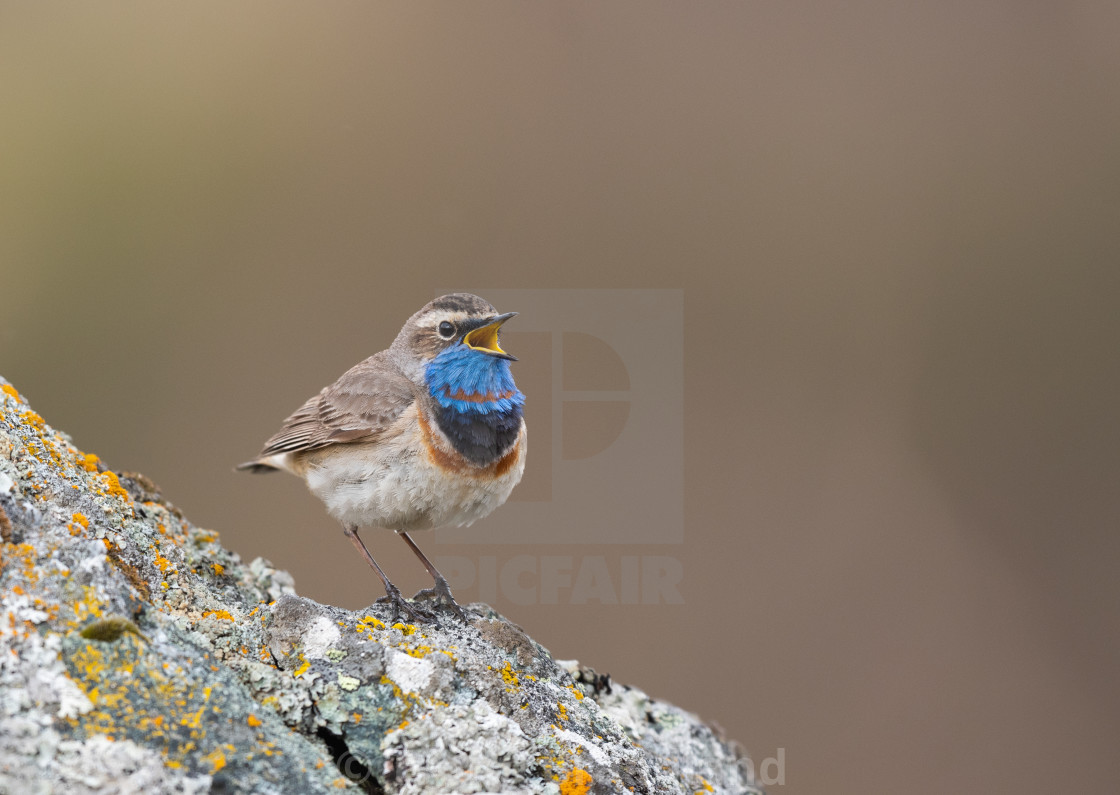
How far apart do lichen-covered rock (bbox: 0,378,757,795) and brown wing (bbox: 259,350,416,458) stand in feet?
3.80

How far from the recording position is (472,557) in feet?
24.5

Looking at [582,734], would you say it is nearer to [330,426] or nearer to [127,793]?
[127,793]

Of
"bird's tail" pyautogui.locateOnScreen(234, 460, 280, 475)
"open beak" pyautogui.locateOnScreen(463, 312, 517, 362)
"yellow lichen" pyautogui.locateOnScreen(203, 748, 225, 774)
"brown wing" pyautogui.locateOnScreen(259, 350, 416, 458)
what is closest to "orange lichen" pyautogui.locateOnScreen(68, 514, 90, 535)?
"yellow lichen" pyautogui.locateOnScreen(203, 748, 225, 774)

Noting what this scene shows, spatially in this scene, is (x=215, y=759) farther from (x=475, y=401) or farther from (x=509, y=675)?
(x=475, y=401)

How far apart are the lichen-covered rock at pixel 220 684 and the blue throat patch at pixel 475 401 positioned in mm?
1084

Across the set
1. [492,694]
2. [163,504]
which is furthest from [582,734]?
[163,504]

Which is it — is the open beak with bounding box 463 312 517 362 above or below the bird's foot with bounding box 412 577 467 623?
above

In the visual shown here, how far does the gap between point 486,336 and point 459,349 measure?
0.16m

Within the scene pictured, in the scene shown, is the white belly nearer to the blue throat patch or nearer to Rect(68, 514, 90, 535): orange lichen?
the blue throat patch

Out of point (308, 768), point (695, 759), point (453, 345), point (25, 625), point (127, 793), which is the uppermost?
point (453, 345)

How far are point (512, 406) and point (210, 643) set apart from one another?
2202mm

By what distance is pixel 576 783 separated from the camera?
2.72 m

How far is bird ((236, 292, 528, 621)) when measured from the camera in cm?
445

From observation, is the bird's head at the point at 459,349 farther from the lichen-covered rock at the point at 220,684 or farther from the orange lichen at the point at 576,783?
the orange lichen at the point at 576,783
